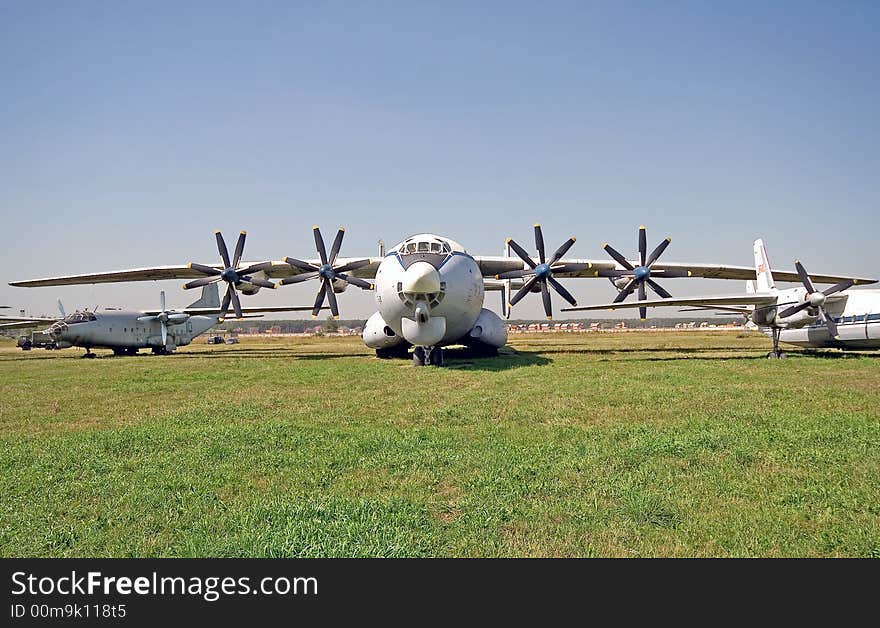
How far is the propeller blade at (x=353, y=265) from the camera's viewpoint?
1041 inches

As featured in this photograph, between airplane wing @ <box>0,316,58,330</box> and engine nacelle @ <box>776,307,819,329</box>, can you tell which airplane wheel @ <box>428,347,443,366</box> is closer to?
engine nacelle @ <box>776,307,819,329</box>

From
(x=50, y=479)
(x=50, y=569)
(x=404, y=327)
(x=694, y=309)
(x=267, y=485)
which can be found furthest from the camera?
(x=694, y=309)

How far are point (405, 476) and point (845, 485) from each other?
162 inches

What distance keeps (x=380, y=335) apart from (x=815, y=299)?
55.3ft

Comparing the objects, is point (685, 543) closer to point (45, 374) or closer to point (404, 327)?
point (404, 327)

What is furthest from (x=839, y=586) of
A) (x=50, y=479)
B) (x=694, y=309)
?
(x=694, y=309)

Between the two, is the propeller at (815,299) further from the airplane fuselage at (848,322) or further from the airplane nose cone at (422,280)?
the airplane nose cone at (422,280)

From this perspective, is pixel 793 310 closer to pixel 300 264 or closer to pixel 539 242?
pixel 539 242

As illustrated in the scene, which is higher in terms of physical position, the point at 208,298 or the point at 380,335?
the point at 208,298

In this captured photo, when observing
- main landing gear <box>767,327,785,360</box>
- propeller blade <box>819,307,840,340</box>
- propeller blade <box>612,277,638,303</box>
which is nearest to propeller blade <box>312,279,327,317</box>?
propeller blade <box>612,277,638,303</box>

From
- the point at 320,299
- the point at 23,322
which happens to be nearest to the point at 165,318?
the point at 23,322

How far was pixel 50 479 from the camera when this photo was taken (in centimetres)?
610

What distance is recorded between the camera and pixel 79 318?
3278 cm

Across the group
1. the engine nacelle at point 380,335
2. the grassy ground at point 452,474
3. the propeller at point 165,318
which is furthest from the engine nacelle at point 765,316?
the propeller at point 165,318
